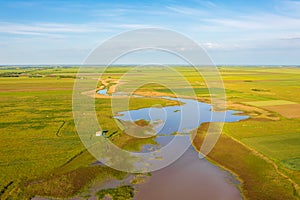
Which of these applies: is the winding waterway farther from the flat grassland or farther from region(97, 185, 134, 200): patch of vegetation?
the flat grassland

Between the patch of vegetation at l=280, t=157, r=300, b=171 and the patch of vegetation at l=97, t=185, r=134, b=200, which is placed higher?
the patch of vegetation at l=280, t=157, r=300, b=171

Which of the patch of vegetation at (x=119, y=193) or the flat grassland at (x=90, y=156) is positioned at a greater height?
the flat grassland at (x=90, y=156)

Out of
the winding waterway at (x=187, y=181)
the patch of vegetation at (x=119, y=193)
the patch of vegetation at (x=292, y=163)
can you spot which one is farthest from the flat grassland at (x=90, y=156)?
the patch of vegetation at (x=119, y=193)

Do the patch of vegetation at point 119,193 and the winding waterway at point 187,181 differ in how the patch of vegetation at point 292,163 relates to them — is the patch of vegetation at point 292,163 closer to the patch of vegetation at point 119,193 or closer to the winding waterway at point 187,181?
the winding waterway at point 187,181

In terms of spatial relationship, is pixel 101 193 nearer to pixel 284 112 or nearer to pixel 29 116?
pixel 29 116

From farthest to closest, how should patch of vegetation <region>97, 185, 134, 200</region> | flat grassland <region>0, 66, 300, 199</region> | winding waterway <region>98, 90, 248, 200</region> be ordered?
1. flat grassland <region>0, 66, 300, 199</region>
2. winding waterway <region>98, 90, 248, 200</region>
3. patch of vegetation <region>97, 185, 134, 200</region>

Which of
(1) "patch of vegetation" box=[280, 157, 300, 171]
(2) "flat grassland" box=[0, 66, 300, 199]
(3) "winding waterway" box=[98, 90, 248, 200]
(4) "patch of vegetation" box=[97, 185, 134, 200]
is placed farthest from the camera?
(1) "patch of vegetation" box=[280, 157, 300, 171]

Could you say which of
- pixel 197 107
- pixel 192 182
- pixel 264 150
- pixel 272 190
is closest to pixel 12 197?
pixel 192 182

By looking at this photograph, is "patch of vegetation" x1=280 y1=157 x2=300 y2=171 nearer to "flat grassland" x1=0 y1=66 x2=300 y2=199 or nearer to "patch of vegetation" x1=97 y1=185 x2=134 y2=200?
"flat grassland" x1=0 y1=66 x2=300 y2=199

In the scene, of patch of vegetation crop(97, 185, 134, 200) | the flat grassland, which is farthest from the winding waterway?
the flat grassland

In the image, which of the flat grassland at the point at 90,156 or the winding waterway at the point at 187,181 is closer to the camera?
the winding waterway at the point at 187,181

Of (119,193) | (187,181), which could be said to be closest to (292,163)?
(187,181)

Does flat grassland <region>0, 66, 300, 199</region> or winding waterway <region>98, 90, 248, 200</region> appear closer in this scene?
winding waterway <region>98, 90, 248, 200</region>
